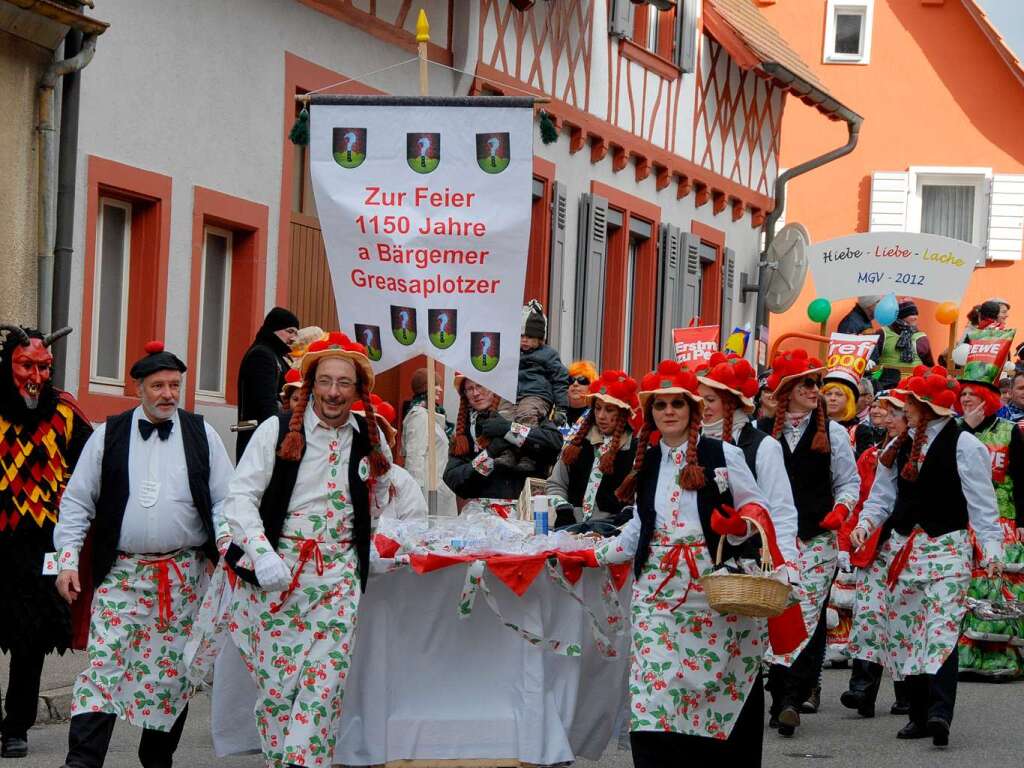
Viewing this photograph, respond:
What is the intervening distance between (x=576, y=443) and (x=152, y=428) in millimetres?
2731

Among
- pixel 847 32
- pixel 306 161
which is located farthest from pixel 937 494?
pixel 847 32

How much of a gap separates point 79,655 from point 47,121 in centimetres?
358

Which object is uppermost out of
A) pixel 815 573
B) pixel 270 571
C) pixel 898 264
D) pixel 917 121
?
pixel 917 121

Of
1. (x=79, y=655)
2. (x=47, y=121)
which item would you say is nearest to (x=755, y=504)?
(x=79, y=655)

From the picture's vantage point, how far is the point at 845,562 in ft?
49.7

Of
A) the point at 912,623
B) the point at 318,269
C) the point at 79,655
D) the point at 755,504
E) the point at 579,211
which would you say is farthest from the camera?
the point at 579,211

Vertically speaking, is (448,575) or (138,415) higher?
(138,415)

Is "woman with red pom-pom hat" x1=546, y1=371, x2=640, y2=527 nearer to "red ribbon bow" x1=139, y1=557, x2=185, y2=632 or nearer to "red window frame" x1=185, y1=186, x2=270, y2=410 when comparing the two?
"red ribbon bow" x1=139, y1=557, x2=185, y2=632

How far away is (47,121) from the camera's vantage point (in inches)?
568

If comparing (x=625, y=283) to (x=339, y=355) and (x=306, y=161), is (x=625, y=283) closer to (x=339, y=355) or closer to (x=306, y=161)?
(x=306, y=161)

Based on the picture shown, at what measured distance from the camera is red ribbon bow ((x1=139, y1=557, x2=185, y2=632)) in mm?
9086

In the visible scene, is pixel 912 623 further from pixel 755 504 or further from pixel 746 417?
pixel 755 504

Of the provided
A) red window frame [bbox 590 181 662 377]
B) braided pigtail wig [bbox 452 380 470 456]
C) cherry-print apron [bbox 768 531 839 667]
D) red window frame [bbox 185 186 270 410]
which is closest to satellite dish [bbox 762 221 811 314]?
red window frame [bbox 590 181 662 377]

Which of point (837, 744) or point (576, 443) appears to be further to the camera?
point (837, 744)
